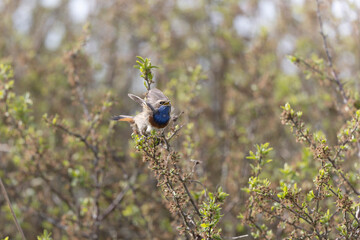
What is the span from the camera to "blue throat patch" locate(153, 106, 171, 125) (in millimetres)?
3465

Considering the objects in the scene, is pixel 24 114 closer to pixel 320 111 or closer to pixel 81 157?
pixel 81 157

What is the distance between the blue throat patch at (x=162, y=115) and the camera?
3.46 m

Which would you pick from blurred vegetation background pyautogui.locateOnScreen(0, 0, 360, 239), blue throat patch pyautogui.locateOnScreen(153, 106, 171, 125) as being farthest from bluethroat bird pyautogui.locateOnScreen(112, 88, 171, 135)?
blurred vegetation background pyautogui.locateOnScreen(0, 0, 360, 239)

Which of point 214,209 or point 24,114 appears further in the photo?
point 24,114

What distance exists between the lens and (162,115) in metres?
3.48

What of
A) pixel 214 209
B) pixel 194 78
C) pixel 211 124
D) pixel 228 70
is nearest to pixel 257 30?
pixel 228 70

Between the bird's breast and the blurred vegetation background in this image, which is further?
the blurred vegetation background

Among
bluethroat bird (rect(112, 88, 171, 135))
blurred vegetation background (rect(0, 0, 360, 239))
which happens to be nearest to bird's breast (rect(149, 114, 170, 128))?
bluethroat bird (rect(112, 88, 171, 135))

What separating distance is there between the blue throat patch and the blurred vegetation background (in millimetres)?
787

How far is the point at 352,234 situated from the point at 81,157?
3.51 meters

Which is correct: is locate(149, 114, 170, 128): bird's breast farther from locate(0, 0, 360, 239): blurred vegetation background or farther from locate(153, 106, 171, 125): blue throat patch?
locate(0, 0, 360, 239): blurred vegetation background

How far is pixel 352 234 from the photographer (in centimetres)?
291

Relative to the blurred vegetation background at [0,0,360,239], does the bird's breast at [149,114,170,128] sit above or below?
below

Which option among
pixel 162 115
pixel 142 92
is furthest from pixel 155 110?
pixel 142 92
